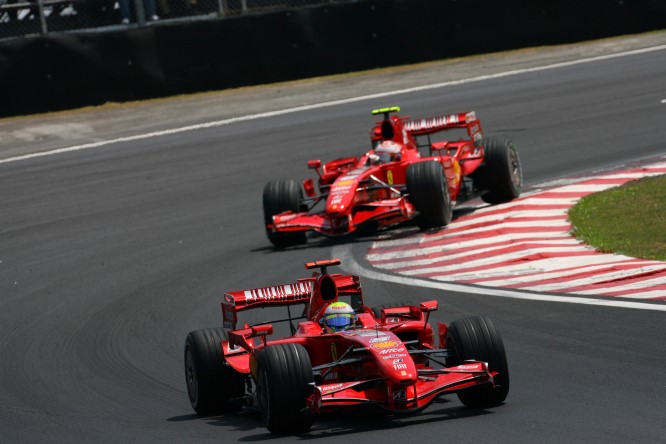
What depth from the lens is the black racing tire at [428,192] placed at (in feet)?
50.7

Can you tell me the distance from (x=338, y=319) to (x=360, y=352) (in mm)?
609

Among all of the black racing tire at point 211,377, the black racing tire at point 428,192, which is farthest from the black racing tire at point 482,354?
the black racing tire at point 428,192

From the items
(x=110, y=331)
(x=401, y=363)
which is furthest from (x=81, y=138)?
(x=401, y=363)

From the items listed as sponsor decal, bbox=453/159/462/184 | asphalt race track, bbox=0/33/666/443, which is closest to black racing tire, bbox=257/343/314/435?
asphalt race track, bbox=0/33/666/443

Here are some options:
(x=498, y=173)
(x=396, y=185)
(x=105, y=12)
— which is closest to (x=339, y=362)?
(x=396, y=185)

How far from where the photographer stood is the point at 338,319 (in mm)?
8531

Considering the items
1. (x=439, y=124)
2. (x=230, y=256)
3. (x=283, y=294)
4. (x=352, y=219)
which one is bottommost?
(x=230, y=256)

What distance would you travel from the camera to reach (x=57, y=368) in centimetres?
1109

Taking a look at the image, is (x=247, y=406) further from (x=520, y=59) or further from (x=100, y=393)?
(x=520, y=59)

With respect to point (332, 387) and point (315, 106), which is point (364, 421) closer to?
point (332, 387)

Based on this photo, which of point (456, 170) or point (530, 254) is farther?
point (456, 170)

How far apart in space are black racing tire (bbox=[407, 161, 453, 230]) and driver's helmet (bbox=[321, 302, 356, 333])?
702 cm

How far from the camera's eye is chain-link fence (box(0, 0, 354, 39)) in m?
25.1

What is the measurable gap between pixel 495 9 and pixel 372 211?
12661 millimetres
